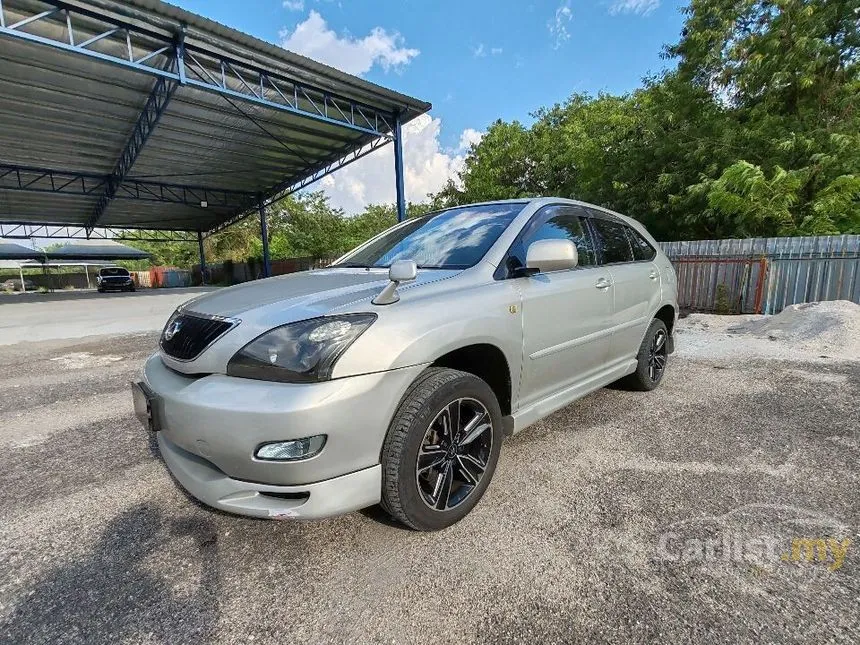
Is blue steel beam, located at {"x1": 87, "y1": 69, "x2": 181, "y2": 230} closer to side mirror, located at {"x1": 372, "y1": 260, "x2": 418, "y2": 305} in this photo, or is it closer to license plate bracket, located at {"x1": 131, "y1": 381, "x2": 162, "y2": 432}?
license plate bracket, located at {"x1": 131, "y1": 381, "x2": 162, "y2": 432}

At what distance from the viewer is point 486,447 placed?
7.04 ft

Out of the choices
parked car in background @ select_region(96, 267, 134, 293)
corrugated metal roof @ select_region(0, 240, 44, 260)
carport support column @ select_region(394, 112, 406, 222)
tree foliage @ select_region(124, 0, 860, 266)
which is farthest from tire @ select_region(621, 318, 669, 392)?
corrugated metal roof @ select_region(0, 240, 44, 260)

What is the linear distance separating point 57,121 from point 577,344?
1702 centimetres

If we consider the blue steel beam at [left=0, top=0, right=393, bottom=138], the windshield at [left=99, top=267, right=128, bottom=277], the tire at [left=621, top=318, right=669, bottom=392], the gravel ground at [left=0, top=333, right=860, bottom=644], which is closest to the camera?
the gravel ground at [left=0, top=333, right=860, bottom=644]

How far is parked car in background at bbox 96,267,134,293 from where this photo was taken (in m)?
24.4

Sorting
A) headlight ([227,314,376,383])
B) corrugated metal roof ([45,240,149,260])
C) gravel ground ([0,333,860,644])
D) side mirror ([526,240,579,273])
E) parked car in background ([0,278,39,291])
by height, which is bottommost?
gravel ground ([0,333,860,644])

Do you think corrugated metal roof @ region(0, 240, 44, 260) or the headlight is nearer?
the headlight

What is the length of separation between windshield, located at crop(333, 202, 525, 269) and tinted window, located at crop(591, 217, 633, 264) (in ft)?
2.72

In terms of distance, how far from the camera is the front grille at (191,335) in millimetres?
1803

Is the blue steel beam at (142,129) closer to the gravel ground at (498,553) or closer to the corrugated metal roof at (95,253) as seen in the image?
the gravel ground at (498,553)

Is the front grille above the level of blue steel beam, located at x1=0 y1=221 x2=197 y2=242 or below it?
below

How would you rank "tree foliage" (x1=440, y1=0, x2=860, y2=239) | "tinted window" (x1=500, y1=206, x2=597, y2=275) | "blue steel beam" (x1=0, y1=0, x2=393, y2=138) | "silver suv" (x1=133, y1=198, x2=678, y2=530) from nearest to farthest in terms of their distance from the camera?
"silver suv" (x1=133, y1=198, x2=678, y2=530) < "tinted window" (x1=500, y1=206, x2=597, y2=275) < "blue steel beam" (x1=0, y1=0, x2=393, y2=138) < "tree foliage" (x1=440, y1=0, x2=860, y2=239)

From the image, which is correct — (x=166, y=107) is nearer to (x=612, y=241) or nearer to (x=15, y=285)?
(x=612, y=241)

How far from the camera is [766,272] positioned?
8820mm
